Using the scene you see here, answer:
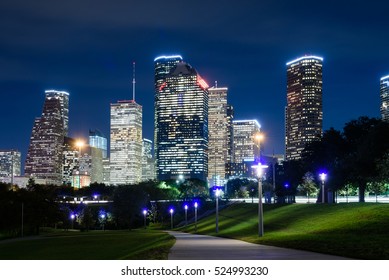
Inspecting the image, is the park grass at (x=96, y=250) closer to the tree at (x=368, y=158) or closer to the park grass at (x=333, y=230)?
the park grass at (x=333, y=230)

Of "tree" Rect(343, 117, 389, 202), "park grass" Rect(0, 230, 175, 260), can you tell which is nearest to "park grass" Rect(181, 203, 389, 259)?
"park grass" Rect(0, 230, 175, 260)

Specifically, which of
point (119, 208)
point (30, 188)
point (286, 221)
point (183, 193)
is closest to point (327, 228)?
point (286, 221)

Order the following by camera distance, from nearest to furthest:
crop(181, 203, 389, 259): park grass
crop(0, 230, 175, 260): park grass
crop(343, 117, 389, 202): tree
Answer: crop(181, 203, 389, 259): park grass
crop(0, 230, 175, 260): park grass
crop(343, 117, 389, 202): tree

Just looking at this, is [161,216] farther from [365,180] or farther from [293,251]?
[293,251]

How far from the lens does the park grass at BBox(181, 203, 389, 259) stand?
87.5 ft

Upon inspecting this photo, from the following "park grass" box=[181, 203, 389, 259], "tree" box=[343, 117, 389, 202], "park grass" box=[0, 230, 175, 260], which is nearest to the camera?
"park grass" box=[181, 203, 389, 259]

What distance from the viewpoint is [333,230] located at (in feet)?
127

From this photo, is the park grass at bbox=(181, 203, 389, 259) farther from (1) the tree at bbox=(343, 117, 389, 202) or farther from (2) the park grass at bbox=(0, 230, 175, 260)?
(1) the tree at bbox=(343, 117, 389, 202)

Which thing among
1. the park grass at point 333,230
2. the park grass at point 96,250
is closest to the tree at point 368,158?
the park grass at point 333,230

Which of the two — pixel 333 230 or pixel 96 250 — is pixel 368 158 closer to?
pixel 333 230

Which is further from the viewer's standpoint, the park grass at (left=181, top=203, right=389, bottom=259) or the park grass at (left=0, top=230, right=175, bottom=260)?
the park grass at (left=0, top=230, right=175, bottom=260)

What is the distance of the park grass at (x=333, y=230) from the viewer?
87.5 ft

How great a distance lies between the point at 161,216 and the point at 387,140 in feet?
262
